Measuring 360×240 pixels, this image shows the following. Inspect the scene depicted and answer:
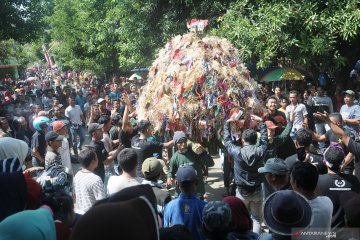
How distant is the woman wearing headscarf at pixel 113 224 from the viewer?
1.28m

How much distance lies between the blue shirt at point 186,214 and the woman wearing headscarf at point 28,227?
195cm

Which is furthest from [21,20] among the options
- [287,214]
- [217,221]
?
[287,214]

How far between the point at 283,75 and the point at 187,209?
33.1ft

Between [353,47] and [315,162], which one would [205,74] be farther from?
[353,47]

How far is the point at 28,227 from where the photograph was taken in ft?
5.48

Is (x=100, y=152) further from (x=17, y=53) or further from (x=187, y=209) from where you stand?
(x=17, y=53)

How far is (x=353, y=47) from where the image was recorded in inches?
454

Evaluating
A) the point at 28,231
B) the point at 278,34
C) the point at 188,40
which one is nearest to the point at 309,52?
the point at 278,34

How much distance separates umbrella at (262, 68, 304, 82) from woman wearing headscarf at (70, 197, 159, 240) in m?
12.0

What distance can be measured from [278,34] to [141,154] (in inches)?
213

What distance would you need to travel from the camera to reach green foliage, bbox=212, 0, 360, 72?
9.22m

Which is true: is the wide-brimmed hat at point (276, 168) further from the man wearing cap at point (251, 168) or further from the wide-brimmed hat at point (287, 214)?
the wide-brimmed hat at point (287, 214)

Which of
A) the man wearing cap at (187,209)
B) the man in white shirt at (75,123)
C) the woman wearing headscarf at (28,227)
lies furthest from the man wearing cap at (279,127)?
the man in white shirt at (75,123)

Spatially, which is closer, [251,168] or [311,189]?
[311,189]
